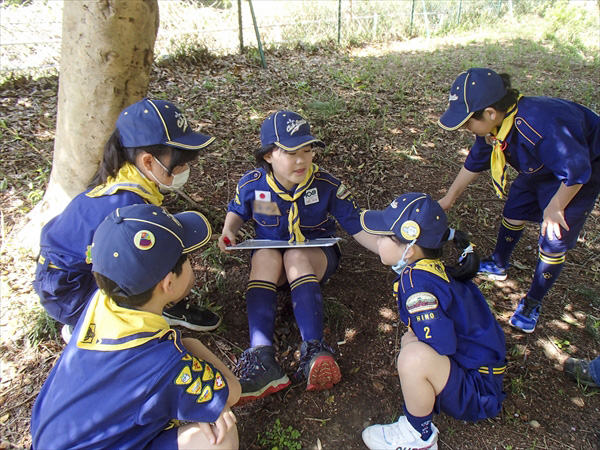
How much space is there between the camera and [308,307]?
2311 millimetres

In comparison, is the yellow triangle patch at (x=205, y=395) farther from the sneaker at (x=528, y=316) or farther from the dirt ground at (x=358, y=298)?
the sneaker at (x=528, y=316)

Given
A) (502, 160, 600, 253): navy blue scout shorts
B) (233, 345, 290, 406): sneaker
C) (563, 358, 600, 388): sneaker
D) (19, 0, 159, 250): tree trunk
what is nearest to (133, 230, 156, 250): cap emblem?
(233, 345, 290, 406): sneaker

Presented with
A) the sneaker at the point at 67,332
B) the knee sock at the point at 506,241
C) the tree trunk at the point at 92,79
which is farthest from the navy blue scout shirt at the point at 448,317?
the tree trunk at the point at 92,79

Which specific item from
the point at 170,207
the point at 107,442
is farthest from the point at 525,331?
the point at 170,207

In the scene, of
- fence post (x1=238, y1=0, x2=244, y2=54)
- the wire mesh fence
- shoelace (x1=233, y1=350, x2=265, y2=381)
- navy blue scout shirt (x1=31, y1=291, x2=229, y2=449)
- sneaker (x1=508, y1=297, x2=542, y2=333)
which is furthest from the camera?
fence post (x1=238, y1=0, x2=244, y2=54)

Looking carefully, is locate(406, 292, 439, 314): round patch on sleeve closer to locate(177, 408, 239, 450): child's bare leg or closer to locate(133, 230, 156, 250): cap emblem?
locate(177, 408, 239, 450): child's bare leg

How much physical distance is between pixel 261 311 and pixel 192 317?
20.2 inches

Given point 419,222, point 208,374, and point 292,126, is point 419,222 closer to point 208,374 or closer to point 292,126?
point 292,126

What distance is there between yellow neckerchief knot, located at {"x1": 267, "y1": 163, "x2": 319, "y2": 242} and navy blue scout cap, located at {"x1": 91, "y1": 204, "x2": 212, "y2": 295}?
1051 mm

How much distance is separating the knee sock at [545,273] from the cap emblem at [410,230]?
4.11ft

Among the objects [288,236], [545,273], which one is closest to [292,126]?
[288,236]

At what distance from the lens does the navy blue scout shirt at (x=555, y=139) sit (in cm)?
212

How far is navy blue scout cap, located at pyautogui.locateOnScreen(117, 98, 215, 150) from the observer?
2043mm

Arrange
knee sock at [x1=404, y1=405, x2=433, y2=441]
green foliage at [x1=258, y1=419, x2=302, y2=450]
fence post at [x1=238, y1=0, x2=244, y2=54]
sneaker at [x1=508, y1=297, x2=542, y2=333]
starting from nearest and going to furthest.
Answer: knee sock at [x1=404, y1=405, x2=433, y2=441] → green foliage at [x1=258, y1=419, x2=302, y2=450] → sneaker at [x1=508, y1=297, x2=542, y2=333] → fence post at [x1=238, y1=0, x2=244, y2=54]
